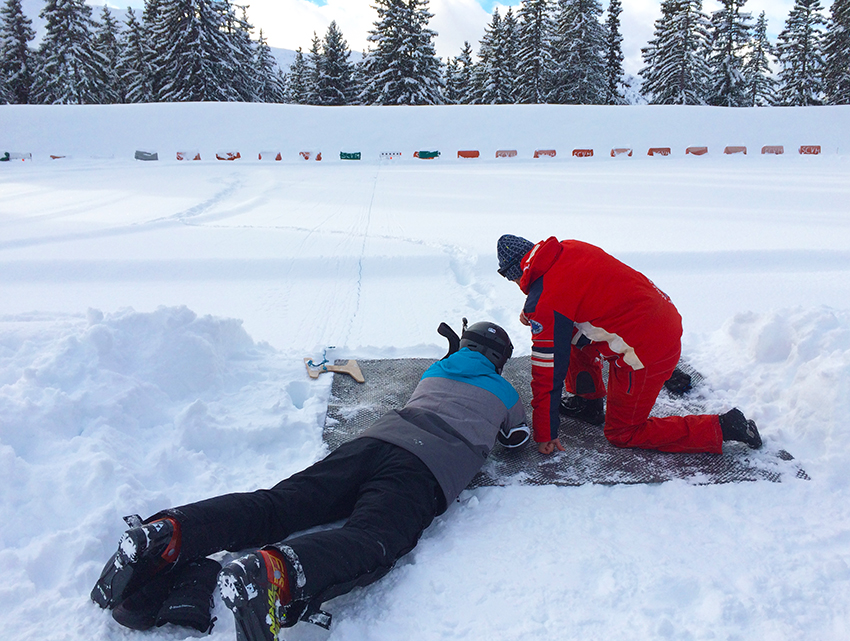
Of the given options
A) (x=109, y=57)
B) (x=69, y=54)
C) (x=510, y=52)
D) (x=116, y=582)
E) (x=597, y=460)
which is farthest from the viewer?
(x=109, y=57)

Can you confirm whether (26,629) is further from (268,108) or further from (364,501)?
(268,108)

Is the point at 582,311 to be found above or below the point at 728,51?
below

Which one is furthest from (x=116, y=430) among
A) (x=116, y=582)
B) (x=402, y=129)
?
(x=402, y=129)

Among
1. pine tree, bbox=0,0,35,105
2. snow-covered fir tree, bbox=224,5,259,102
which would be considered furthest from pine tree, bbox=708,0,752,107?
pine tree, bbox=0,0,35,105

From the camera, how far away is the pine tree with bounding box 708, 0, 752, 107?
3259 cm

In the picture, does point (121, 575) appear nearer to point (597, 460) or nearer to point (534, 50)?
point (597, 460)

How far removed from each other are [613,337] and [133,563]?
208cm

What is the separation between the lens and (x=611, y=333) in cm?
258

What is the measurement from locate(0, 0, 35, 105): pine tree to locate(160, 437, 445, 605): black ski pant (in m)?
41.6

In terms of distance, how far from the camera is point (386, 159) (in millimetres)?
16906

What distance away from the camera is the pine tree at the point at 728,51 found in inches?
1283

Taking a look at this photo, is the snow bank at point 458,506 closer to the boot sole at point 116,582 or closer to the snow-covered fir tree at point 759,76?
the boot sole at point 116,582

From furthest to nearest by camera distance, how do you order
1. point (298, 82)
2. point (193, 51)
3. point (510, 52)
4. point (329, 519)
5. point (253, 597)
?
point (298, 82)
point (510, 52)
point (193, 51)
point (329, 519)
point (253, 597)

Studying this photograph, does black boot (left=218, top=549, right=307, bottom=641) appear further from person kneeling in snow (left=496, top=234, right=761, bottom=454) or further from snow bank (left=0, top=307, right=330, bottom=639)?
person kneeling in snow (left=496, top=234, right=761, bottom=454)
